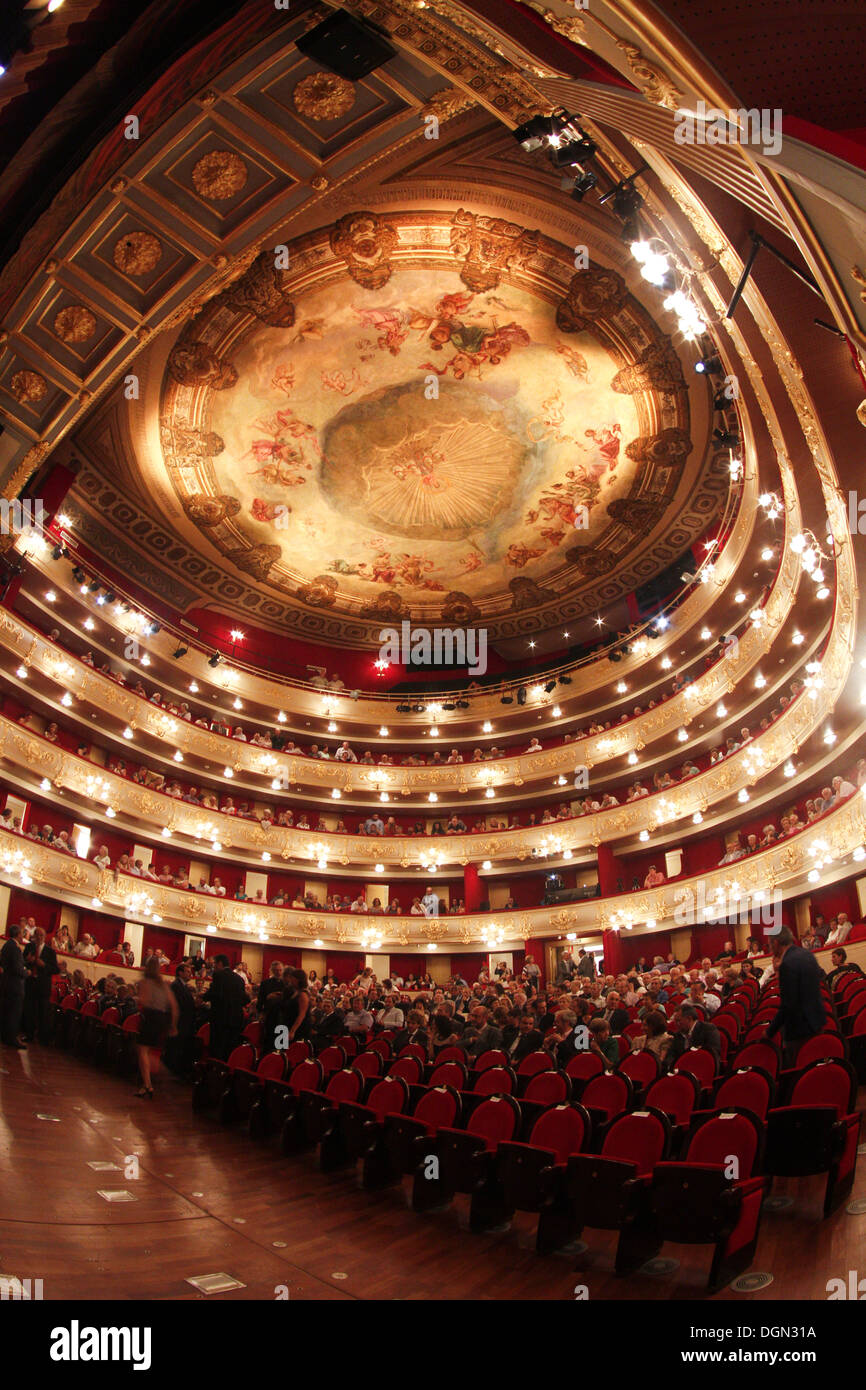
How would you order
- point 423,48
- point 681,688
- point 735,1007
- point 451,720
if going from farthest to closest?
point 451,720
point 681,688
point 423,48
point 735,1007

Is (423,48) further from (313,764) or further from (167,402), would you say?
(313,764)

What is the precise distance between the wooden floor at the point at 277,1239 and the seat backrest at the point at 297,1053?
1434 millimetres

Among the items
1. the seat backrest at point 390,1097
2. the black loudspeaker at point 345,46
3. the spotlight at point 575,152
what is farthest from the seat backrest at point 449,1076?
the black loudspeaker at point 345,46

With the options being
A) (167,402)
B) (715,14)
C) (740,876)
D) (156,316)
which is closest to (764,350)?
(715,14)

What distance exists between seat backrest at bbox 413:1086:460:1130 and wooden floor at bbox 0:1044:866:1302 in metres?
0.47

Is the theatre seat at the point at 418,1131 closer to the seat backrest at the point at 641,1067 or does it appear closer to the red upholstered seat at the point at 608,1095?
the red upholstered seat at the point at 608,1095

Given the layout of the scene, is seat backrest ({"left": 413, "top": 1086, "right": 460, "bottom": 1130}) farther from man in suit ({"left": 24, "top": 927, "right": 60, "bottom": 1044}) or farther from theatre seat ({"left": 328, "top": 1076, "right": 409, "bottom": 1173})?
man in suit ({"left": 24, "top": 927, "right": 60, "bottom": 1044})

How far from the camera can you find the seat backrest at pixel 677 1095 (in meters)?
4.67

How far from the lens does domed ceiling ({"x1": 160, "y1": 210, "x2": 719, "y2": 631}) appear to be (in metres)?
14.9

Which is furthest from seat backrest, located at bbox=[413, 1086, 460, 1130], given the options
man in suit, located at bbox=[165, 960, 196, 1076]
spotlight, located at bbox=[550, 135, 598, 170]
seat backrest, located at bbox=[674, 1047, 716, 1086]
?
spotlight, located at bbox=[550, 135, 598, 170]

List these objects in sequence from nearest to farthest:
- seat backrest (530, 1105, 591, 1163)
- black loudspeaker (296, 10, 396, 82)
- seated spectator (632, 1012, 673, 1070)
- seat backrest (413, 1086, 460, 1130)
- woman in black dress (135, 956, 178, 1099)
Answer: seat backrest (530, 1105, 591, 1163)
seat backrest (413, 1086, 460, 1130)
seated spectator (632, 1012, 673, 1070)
woman in black dress (135, 956, 178, 1099)
black loudspeaker (296, 10, 396, 82)

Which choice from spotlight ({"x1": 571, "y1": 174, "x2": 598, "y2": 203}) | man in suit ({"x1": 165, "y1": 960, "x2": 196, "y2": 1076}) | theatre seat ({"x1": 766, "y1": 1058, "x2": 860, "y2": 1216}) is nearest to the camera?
theatre seat ({"x1": 766, "y1": 1058, "x2": 860, "y2": 1216})

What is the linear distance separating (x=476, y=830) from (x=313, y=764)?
206 inches
